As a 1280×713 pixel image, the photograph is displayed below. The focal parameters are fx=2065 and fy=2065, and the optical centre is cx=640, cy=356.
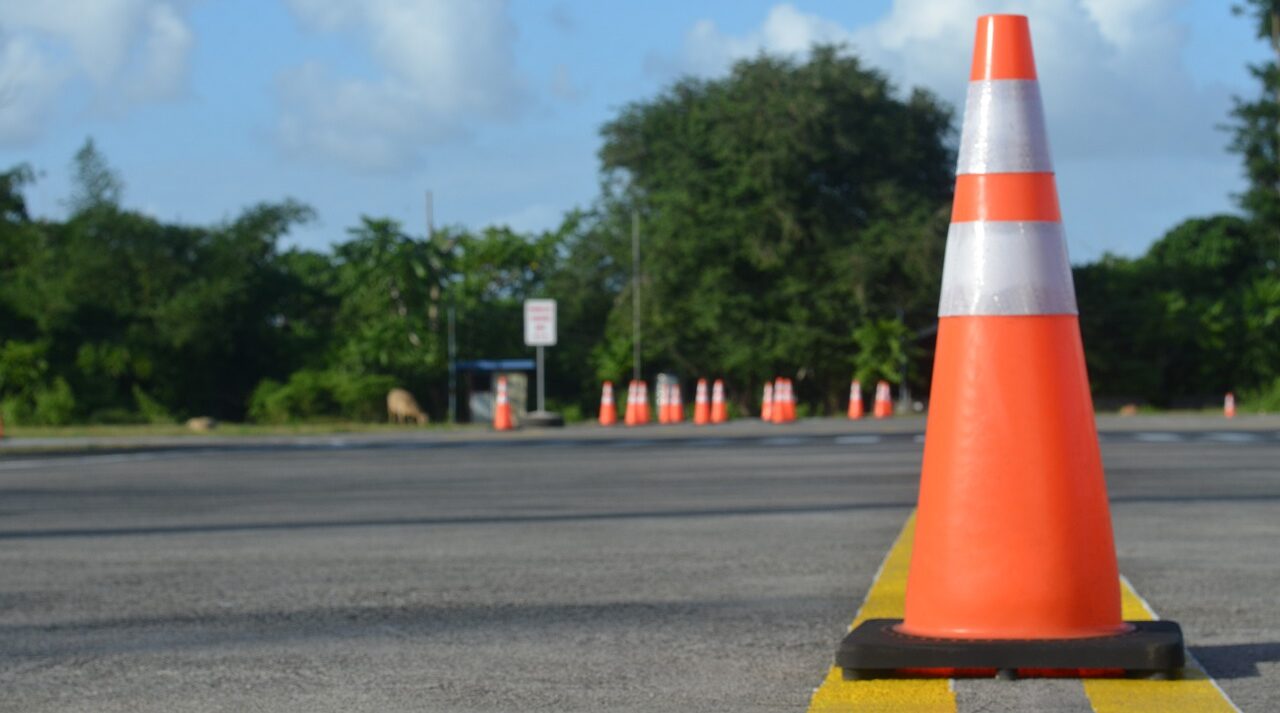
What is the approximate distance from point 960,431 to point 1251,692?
40.8 inches

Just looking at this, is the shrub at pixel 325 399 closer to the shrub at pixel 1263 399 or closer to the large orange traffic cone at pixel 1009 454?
the shrub at pixel 1263 399

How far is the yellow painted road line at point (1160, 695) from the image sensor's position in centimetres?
472

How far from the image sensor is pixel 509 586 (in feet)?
25.8

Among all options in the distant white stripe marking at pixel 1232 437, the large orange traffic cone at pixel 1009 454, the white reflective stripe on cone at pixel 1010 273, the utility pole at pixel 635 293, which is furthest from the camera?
the utility pole at pixel 635 293

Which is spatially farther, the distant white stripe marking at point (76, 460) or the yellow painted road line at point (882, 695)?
the distant white stripe marking at point (76, 460)

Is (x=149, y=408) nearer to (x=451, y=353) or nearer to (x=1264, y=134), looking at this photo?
(x=451, y=353)

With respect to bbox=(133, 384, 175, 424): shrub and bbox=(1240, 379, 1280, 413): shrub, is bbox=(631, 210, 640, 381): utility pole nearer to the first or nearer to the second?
bbox=(133, 384, 175, 424): shrub

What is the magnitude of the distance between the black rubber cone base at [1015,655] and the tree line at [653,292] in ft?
135

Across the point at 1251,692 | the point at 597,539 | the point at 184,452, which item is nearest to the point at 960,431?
the point at 1251,692

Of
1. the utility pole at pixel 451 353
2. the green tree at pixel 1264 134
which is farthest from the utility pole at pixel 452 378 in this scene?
the green tree at pixel 1264 134

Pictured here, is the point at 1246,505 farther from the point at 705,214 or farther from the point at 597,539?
the point at 705,214

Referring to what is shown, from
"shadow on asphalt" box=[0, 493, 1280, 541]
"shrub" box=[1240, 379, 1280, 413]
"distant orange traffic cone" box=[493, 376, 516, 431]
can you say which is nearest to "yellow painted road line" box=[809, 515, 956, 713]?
"shadow on asphalt" box=[0, 493, 1280, 541]

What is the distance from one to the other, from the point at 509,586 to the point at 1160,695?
3.44m

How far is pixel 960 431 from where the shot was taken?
557 centimetres
